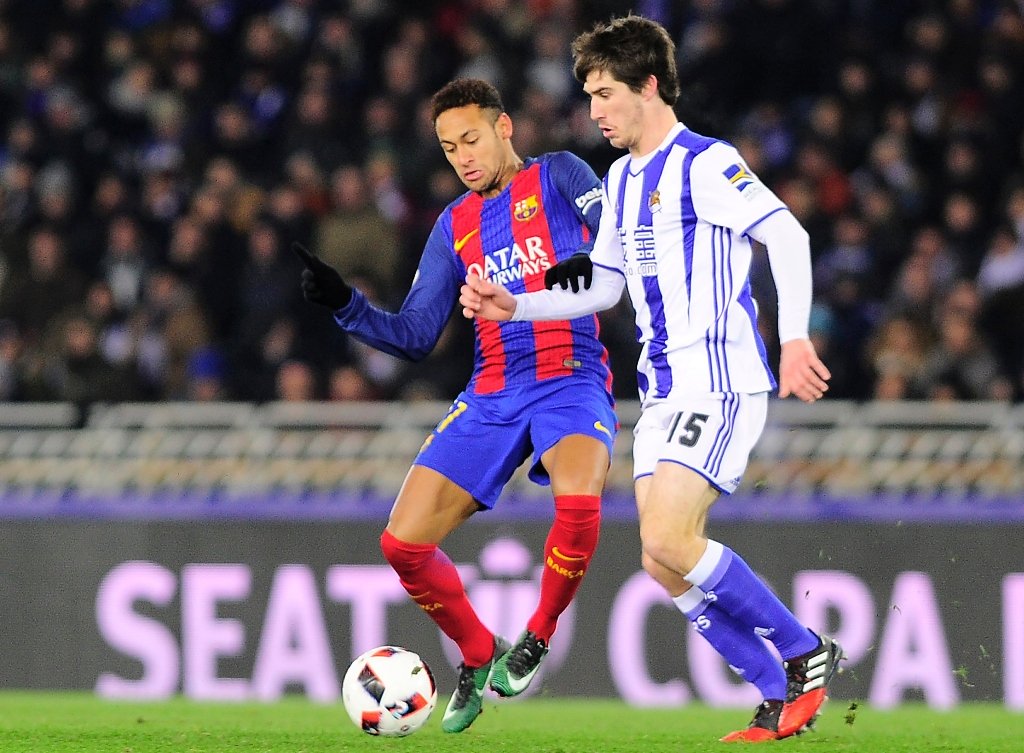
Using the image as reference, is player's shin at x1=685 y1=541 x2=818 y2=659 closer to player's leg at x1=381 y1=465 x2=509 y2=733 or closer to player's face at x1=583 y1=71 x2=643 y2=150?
player's leg at x1=381 y1=465 x2=509 y2=733

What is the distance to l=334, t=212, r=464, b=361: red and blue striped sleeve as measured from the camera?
23.0ft

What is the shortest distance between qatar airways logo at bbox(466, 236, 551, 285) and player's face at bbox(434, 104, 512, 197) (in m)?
0.26

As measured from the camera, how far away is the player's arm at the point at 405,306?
22.3 ft

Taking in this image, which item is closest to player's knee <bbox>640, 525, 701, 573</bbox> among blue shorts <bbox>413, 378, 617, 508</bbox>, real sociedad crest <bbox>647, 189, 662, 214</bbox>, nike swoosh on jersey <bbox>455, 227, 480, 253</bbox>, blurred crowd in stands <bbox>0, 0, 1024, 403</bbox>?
blue shorts <bbox>413, 378, 617, 508</bbox>

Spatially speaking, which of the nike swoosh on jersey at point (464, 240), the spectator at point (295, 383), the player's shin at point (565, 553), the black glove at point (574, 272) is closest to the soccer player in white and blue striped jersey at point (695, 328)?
the black glove at point (574, 272)

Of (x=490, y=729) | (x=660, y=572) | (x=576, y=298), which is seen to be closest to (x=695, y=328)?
(x=576, y=298)

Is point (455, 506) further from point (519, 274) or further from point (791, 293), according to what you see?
point (791, 293)

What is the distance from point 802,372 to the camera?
19.4ft

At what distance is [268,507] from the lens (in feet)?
33.7

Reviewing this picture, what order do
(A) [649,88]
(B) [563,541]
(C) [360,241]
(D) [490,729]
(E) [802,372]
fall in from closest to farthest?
(E) [802,372], (A) [649,88], (B) [563,541], (D) [490,729], (C) [360,241]

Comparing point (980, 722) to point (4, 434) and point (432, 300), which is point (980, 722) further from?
point (4, 434)

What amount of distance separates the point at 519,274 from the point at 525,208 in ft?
0.81

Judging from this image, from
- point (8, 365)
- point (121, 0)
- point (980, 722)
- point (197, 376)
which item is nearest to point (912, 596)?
point (980, 722)

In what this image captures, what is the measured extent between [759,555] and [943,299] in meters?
2.23
